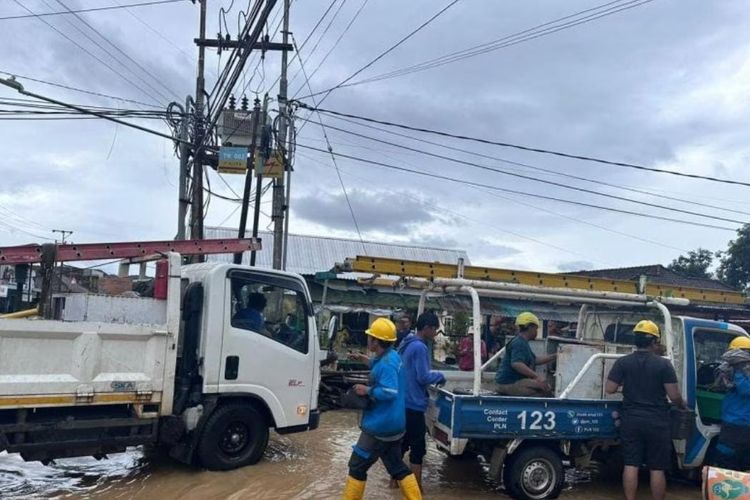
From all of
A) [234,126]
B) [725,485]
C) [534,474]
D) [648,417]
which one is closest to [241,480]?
[534,474]

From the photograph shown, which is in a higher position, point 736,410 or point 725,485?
point 736,410

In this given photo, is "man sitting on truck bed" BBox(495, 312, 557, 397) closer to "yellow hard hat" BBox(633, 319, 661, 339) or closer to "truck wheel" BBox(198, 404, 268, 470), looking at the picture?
"yellow hard hat" BBox(633, 319, 661, 339)

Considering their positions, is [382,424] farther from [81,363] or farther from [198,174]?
[198,174]

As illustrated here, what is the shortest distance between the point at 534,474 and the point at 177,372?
3.73 m

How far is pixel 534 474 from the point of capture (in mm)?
6086

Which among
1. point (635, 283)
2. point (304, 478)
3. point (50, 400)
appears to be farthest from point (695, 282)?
point (50, 400)

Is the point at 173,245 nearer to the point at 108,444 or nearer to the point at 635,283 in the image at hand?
the point at 108,444

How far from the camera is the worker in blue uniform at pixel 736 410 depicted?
5.93 m

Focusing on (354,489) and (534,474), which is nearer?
(354,489)

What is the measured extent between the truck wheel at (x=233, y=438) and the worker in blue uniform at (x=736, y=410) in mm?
4618

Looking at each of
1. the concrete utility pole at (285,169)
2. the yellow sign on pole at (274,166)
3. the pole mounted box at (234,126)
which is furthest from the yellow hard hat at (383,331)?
the pole mounted box at (234,126)

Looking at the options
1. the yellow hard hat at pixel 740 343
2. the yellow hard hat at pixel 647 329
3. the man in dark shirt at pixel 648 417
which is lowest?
the man in dark shirt at pixel 648 417

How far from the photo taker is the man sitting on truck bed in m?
6.54

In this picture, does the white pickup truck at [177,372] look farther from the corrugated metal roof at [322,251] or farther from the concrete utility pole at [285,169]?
the corrugated metal roof at [322,251]
